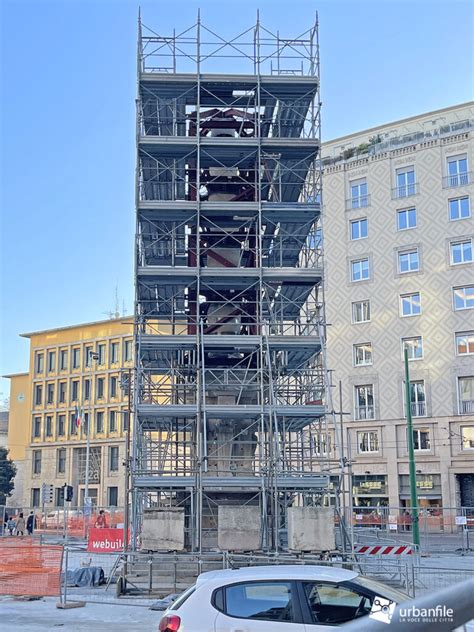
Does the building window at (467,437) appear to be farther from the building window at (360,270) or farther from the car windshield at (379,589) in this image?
the car windshield at (379,589)

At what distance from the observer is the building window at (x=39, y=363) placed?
79.4 m

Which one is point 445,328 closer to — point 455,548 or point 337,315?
point 337,315

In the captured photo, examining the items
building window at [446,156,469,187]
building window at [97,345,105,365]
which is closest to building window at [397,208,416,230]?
building window at [446,156,469,187]

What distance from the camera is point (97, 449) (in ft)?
236

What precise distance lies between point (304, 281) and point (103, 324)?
5049 cm

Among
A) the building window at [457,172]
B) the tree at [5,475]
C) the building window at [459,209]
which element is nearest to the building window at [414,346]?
the building window at [459,209]

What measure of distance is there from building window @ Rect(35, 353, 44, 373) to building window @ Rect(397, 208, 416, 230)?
141 ft

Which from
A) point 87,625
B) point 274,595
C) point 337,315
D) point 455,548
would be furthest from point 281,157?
point 337,315

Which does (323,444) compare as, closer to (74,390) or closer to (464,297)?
(464,297)

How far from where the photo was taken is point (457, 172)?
163ft

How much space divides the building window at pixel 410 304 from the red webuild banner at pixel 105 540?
94.3 ft

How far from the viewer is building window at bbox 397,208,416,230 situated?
50750 mm

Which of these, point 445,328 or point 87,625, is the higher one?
point 445,328

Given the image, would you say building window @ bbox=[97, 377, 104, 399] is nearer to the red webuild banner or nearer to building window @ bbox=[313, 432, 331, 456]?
building window @ bbox=[313, 432, 331, 456]
